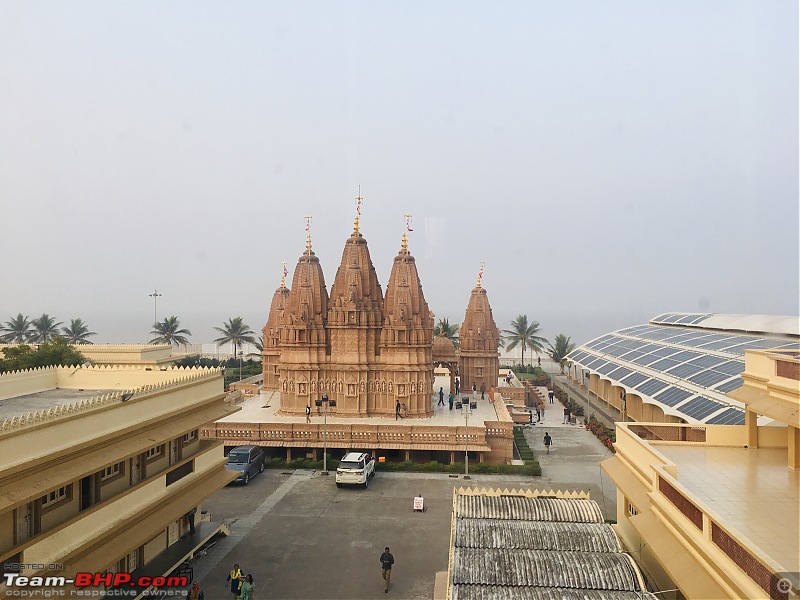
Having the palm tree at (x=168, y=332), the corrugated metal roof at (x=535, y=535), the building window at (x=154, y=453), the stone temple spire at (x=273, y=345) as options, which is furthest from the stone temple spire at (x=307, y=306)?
the palm tree at (x=168, y=332)

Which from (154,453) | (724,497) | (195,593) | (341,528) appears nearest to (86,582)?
(195,593)

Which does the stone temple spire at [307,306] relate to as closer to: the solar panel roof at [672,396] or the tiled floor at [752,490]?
the solar panel roof at [672,396]

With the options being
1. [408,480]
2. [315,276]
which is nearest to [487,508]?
[408,480]

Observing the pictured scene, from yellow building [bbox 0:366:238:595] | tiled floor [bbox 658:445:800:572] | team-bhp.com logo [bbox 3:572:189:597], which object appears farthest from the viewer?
yellow building [bbox 0:366:238:595]

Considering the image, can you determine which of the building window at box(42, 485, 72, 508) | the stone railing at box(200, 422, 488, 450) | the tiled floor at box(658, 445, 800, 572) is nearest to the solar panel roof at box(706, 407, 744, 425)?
the tiled floor at box(658, 445, 800, 572)

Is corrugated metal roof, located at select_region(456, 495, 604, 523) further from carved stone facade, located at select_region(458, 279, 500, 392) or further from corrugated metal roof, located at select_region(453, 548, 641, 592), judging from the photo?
carved stone facade, located at select_region(458, 279, 500, 392)

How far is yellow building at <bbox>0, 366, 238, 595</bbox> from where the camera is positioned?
10.1 m

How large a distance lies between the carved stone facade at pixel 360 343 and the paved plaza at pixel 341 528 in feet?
21.5

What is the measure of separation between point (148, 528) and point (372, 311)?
70.0ft

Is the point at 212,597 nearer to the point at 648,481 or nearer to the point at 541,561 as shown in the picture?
the point at 541,561

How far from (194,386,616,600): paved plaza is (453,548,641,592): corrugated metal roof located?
4.56m

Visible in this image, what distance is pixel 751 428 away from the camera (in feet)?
47.0

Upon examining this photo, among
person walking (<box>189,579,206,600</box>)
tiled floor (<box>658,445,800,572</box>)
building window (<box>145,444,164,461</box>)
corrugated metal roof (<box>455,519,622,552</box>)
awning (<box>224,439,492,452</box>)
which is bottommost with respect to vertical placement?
person walking (<box>189,579,206,600</box>)

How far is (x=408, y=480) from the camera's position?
26062 mm
